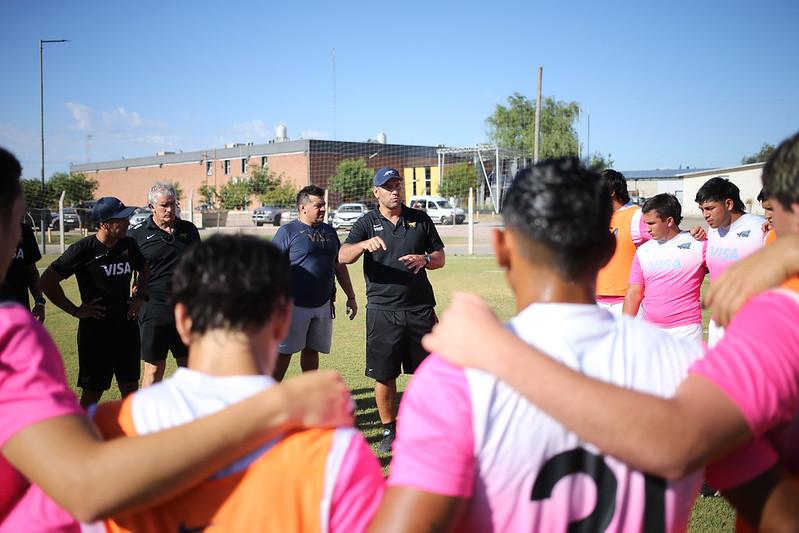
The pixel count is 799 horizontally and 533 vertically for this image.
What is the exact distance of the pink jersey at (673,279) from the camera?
5.82 m

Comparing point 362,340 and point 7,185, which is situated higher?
point 7,185

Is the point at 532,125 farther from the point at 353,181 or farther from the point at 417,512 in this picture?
the point at 417,512

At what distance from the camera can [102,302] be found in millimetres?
5781

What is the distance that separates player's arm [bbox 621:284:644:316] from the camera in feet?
19.5

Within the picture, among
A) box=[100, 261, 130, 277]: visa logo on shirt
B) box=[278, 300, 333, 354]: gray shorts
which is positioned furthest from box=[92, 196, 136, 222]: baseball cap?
box=[278, 300, 333, 354]: gray shorts

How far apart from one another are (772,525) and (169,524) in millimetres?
1360

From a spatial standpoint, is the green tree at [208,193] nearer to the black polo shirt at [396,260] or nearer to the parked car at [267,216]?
the parked car at [267,216]

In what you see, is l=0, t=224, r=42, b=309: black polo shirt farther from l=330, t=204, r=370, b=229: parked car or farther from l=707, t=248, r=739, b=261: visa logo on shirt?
l=330, t=204, r=370, b=229: parked car

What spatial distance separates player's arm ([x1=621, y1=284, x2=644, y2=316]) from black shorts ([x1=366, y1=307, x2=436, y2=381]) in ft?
6.23

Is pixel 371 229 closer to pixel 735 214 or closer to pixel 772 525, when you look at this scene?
pixel 735 214

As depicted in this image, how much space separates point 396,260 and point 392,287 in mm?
282

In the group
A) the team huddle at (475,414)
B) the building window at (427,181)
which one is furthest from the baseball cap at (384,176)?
the building window at (427,181)

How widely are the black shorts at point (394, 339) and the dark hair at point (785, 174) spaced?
4729mm

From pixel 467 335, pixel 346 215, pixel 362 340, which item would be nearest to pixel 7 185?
pixel 467 335
